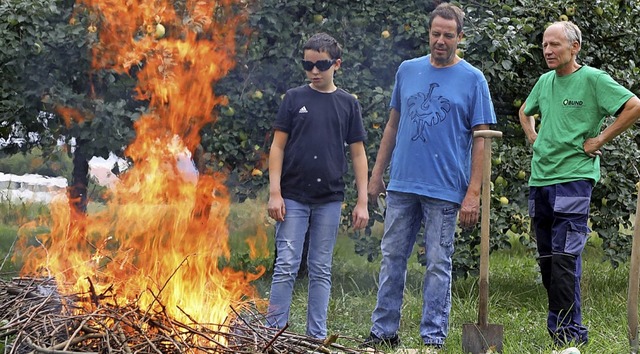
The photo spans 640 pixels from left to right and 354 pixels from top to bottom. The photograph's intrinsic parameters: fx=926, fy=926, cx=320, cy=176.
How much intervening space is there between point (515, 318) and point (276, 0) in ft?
10.5

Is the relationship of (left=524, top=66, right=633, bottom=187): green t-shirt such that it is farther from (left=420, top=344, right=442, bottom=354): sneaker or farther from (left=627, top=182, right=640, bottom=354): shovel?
(left=420, top=344, right=442, bottom=354): sneaker

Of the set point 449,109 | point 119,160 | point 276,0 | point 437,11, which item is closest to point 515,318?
point 449,109

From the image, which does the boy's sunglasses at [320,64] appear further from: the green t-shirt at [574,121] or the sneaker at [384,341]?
the sneaker at [384,341]

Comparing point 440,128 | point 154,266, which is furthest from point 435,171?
point 154,266

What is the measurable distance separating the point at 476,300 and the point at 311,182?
2435 millimetres

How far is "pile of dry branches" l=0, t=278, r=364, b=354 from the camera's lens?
13.7ft

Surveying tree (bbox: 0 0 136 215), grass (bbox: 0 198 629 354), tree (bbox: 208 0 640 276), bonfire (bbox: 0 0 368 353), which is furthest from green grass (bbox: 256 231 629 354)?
tree (bbox: 0 0 136 215)

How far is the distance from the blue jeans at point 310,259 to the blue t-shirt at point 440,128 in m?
0.51

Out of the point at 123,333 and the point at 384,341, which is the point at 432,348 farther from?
the point at 123,333

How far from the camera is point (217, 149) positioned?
25.4ft

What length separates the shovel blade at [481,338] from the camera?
5512 millimetres

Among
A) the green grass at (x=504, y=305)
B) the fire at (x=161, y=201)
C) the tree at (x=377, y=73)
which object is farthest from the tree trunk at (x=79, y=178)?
the green grass at (x=504, y=305)

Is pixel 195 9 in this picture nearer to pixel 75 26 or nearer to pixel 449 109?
pixel 75 26

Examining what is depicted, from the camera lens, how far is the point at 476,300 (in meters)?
7.46
